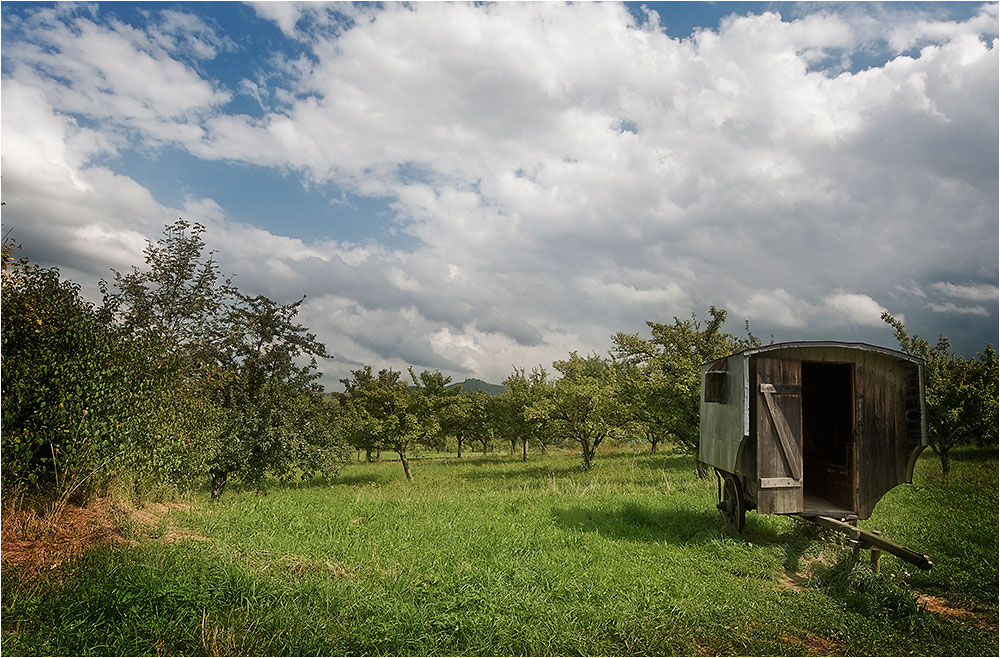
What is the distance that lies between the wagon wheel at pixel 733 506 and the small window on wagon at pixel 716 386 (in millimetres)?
1438

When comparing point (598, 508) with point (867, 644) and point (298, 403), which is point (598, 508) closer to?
point (867, 644)

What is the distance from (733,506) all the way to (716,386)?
7.44 feet

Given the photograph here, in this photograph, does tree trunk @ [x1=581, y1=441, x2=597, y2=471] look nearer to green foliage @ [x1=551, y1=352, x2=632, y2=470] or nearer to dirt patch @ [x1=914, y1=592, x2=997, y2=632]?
green foliage @ [x1=551, y1=352, x2=632, y2=470]

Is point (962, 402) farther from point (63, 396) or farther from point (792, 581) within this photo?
point (63, 396)

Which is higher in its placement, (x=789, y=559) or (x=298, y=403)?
(x=298, y=403)

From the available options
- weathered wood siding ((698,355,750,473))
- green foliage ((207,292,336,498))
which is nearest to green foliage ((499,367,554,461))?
green foliage ((207,292,336,498))

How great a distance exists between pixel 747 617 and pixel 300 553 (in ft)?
19.7

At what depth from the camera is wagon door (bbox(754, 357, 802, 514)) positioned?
8602 millimetres

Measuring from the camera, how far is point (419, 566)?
24.5 feet

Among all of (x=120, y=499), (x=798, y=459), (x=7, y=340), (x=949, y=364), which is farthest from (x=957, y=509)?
(x=7, y=340)

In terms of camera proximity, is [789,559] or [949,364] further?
[949,364]

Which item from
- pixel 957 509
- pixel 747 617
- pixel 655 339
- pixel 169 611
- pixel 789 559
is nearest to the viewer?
pixel 169 611

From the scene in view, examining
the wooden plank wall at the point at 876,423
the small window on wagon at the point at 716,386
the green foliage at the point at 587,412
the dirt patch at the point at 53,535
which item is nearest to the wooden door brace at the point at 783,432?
the wooden plank wall at the point at 876,423

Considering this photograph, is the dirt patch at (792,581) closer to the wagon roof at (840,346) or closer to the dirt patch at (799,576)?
the dirt patch at (799,576)
